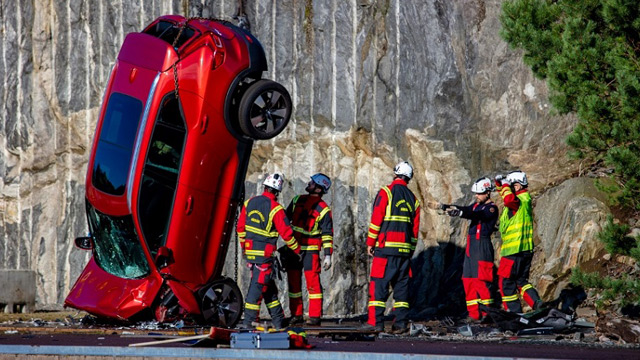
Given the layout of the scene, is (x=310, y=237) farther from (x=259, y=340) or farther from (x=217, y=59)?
(x=259, y=340)

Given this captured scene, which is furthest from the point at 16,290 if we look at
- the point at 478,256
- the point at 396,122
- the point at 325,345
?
the point at 325,345

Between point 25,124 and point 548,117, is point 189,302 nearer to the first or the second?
point 548,117

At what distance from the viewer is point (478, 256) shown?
13.2 meters

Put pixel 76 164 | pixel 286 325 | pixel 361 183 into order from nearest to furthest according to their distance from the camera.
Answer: pixel 286 325 < pixel 361 183 < pixel 76 164

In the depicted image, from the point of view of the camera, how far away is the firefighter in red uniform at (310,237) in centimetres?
1340

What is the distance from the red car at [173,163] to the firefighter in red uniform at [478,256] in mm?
2501

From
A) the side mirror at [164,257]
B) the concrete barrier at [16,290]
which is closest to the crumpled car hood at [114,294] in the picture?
the side mirror at [164,257]

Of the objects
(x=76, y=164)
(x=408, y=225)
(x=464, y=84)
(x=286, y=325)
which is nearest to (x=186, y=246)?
(x=286, y=325)

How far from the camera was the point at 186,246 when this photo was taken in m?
12.1

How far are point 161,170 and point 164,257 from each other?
35.4 inches

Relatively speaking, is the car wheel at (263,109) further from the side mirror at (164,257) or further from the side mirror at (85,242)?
the side mirror at (85,242)

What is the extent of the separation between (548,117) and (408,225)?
11.3 ft

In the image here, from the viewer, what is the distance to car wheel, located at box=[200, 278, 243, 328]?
12336 mm

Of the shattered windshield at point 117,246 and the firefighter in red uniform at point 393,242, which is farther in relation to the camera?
the firefighter in red uniform at point 393,242
